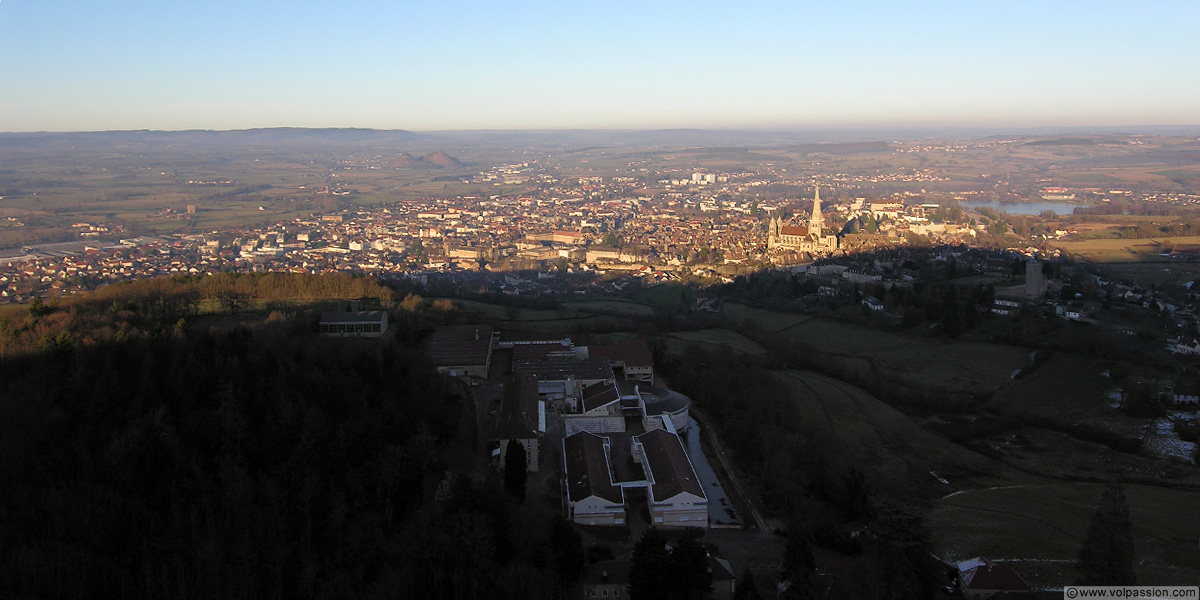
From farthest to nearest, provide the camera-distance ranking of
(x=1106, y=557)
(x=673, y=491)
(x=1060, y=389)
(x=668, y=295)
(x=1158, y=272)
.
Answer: (x=1158, y=272) → (x=668, y=295) → (x=1060, y=389) → (x=673, y=491) → (x=1106, y=557)

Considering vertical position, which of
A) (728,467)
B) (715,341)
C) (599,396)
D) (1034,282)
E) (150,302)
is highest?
(150,302)

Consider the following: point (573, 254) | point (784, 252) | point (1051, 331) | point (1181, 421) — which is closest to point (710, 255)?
point (784, 252)

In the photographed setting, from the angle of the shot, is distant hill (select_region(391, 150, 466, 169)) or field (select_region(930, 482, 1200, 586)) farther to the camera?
distant hill (select_region(391, 150, 466, 169))

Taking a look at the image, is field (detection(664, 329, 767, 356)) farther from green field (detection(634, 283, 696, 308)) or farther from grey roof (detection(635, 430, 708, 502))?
grey roof (detection(635, 430, 708, 502))

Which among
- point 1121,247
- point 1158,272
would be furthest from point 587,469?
point 1121,247

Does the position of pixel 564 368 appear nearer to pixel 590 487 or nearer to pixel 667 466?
pixel 667 466

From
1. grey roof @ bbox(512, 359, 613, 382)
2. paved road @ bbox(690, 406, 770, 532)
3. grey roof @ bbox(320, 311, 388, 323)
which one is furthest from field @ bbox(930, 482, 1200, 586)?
grey roof @ bbox(320, 311, 388, 323)
